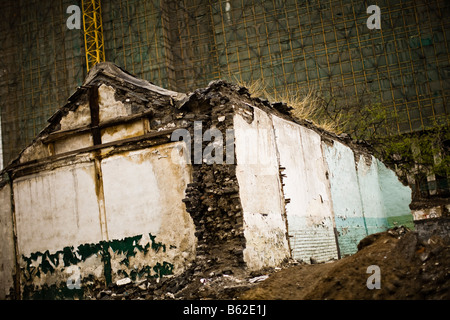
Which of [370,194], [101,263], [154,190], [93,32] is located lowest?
[101,263]

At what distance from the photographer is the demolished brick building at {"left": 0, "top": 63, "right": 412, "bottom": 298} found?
9594mm

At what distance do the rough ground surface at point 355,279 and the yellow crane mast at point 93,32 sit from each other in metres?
27.7

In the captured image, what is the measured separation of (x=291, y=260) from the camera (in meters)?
10.7

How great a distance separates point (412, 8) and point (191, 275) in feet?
83.0

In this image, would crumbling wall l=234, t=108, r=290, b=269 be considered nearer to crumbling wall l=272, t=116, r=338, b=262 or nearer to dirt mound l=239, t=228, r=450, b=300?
crumbling wall l=272, t=116, r=338, b=262

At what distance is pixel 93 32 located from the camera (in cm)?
3591

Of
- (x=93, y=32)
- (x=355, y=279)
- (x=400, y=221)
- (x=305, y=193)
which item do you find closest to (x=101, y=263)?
(x=305, y=193)

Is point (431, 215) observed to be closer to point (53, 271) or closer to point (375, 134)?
point (375, 134)

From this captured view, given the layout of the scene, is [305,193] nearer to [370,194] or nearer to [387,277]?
[370,194]

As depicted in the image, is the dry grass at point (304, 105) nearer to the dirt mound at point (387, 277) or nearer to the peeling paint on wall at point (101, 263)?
the peeling paint on wall at point (101, 263)

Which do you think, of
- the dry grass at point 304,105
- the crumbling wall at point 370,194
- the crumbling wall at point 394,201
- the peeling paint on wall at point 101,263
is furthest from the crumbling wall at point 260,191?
the crumbling wall at point 394,201

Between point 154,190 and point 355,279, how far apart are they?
4.60 metres

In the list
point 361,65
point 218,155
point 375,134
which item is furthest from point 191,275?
point 361,65
